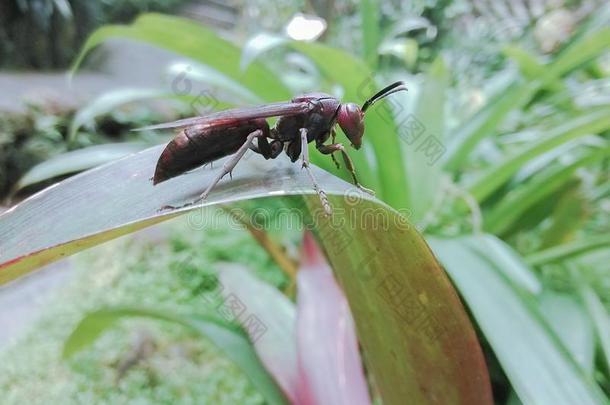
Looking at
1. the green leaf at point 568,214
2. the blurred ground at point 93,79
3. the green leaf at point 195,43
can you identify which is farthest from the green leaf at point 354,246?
the blurred ground at point 93,79

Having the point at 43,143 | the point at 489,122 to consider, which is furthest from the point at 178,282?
the point at 43,143

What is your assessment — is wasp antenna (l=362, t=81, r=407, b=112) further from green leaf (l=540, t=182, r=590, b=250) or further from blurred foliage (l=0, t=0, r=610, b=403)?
green leaf (l=540, t=182, r=590, b=250)

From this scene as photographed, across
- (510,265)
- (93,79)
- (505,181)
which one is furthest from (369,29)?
(93,79)

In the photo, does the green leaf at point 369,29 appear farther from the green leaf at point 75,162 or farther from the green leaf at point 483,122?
the green leaf at point 75,162

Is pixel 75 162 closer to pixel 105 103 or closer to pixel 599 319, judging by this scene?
pixel 105 103

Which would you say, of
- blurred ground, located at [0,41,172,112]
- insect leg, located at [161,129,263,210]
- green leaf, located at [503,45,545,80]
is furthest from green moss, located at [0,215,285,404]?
blurred ground, located at [0,41,172,112]

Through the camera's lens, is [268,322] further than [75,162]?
No
